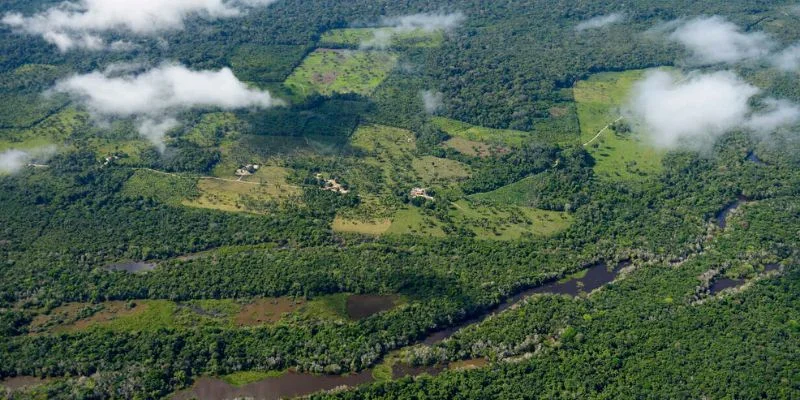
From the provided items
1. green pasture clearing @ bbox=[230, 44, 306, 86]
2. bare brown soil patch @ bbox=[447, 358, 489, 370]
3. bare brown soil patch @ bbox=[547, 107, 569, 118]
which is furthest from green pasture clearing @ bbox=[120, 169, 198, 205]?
bare brown soil patch @ bbox=[547, 107, 569, 118]

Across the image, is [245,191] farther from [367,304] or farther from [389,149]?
[367,304]

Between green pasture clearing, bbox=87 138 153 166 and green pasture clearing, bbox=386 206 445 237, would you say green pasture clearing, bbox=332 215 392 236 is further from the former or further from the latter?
green pasture clearing, bbox=87 138 153 166

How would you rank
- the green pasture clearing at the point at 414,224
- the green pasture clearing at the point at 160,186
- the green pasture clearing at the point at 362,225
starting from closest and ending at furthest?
the green pasture clearing at the point at 414,224 → the green pasture clearing at the point at 362,225 → the green pasture clearing at the point at 160,186

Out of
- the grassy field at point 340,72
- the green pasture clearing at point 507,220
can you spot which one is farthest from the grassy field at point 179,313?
the grassy field at point 340,72

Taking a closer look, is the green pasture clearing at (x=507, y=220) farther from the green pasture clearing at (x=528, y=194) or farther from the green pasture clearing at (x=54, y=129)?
the green pasture clearing at (x=54, y=129)

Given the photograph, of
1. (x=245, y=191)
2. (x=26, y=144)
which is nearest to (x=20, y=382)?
(x=245, y=191)

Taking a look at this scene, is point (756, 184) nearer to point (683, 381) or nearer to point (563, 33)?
point (683, 381)
